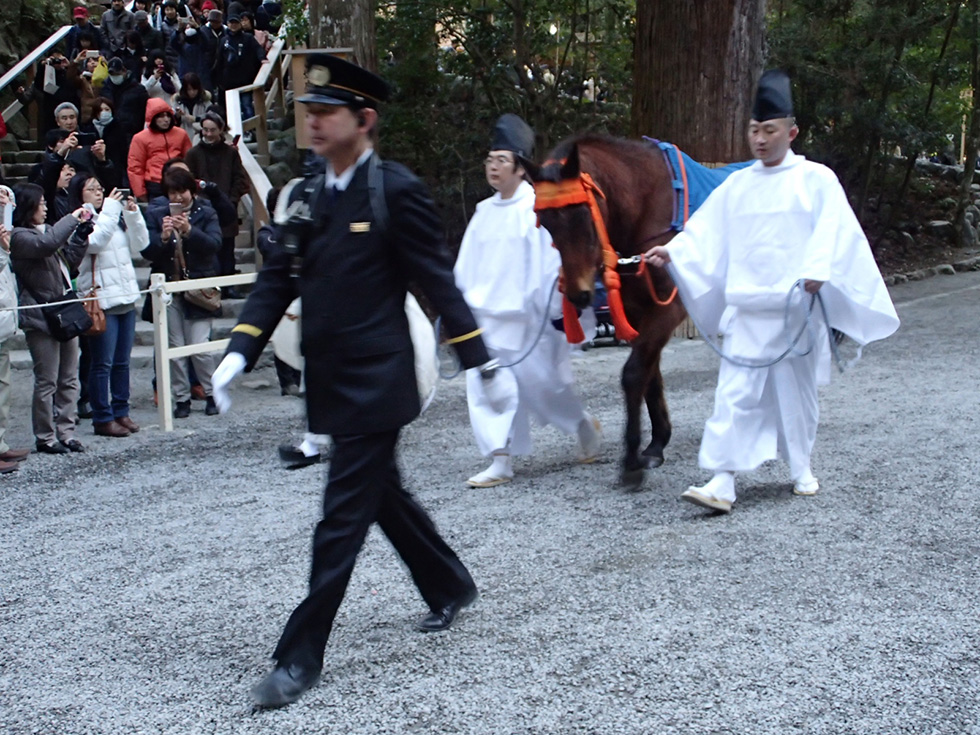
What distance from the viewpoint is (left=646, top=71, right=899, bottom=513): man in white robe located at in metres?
5.36

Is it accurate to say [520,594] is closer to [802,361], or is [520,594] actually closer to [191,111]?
[802,361]

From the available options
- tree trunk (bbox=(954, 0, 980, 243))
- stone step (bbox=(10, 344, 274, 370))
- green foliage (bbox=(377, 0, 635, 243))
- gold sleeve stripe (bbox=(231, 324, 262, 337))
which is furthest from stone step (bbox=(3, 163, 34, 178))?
tree trunk (bbox=(954, 0, 980, 243))

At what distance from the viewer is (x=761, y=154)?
17.9ft

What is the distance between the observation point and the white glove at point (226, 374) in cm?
355

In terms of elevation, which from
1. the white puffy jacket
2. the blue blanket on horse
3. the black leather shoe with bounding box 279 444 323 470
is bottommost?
the black leather shoe with bounding box 279 444 323 470

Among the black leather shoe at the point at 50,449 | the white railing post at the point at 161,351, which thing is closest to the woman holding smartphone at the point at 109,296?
the white railing post at the point at 161,351

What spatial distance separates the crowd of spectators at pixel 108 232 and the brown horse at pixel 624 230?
3519mm

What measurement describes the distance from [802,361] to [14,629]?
3.73 metres

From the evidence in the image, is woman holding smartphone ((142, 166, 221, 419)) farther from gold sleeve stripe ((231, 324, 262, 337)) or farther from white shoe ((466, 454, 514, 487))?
gold sleeve stripe ((231, 324, 262, 337))

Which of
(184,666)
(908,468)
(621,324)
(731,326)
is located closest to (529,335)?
(621,324)

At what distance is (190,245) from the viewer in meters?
8.90

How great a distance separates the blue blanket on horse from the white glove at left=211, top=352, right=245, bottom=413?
10.8 feet

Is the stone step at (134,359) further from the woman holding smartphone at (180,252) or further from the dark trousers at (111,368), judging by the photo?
the dark trousers at (111,368)

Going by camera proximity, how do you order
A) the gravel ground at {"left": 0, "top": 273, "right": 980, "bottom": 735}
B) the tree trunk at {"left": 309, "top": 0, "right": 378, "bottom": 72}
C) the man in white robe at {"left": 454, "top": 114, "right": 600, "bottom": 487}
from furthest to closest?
the tree trunk at {"left": 309, "top": 0, "right": 378, "bottom": 72} → the man in white robe at {"left": 454, "top": 114, "right": 600, "bottom": 487} → the gravel ground at {"left": 0, "top": 273, "right": 980, "bottom": 735}
